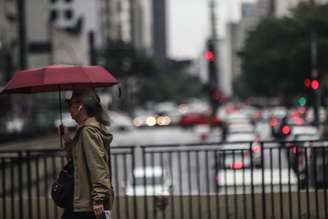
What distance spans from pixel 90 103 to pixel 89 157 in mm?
467

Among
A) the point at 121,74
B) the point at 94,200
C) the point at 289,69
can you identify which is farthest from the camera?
the point at 121,74

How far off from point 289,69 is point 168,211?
5847 cm

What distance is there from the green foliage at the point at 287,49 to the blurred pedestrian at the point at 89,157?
47588 millimetres

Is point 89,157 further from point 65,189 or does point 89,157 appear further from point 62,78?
point 62,78

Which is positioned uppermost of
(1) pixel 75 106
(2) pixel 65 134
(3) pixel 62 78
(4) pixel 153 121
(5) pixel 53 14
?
(5) pixel 53 14

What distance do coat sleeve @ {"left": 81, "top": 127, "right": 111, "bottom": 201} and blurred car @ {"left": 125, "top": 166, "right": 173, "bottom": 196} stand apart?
12.0 feet

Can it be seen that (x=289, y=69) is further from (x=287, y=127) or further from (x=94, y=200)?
(x=94, y=200)

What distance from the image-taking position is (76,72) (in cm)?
750

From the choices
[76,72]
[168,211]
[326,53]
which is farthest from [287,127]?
[326,53]

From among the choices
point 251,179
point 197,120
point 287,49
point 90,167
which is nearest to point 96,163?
point 90,167

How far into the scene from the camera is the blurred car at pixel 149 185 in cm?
1106

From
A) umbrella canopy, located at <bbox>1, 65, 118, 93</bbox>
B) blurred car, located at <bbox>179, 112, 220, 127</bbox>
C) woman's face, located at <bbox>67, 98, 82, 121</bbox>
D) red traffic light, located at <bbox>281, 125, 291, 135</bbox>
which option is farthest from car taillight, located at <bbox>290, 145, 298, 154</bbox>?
blurred car, located at <bbox>179, 112, 220, 127</bbox>

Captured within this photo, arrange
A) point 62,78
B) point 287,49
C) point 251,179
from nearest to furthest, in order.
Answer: point 62,78 → point 251,179 → point 287,49

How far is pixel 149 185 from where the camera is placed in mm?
20844
